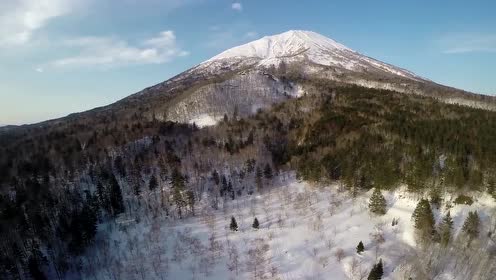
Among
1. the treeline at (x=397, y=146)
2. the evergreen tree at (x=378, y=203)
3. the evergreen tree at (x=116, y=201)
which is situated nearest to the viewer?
the evergreen tree at (x=378, y=203)

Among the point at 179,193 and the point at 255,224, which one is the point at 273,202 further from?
the point at 179,193

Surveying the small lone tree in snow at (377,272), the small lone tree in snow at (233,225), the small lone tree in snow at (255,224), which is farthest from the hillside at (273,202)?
the small lone tree in snow at (377,272)

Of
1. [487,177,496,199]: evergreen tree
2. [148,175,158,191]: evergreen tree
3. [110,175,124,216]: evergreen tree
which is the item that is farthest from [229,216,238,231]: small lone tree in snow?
[487,177,496,199]: evergreen tree

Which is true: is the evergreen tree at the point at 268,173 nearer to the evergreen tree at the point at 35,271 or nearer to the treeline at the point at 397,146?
the treeline at the point at 397,146

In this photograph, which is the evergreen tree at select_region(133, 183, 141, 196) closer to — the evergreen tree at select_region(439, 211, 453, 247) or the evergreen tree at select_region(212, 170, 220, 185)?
the evergreen tree at select_region(212, 170, 220, 185)

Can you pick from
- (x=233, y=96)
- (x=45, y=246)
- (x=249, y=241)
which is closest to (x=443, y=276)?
(x=249, y=241)

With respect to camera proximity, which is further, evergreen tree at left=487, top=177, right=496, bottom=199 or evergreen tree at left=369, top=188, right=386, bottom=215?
evergreen tree at left=369, top=188, right=386, bottom=215
